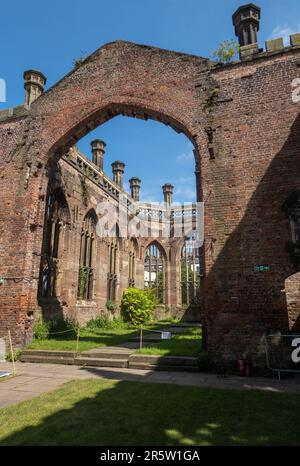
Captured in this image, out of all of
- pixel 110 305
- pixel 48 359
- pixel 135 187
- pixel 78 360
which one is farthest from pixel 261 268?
Result: pixel 135 187

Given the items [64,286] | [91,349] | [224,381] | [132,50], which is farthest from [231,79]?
[64,286]

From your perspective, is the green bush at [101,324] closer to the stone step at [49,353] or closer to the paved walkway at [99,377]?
the stone step at [49,353]

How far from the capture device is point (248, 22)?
10305mm

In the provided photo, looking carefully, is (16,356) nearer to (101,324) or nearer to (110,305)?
(101,324)

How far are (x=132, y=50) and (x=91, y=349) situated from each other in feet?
33.3

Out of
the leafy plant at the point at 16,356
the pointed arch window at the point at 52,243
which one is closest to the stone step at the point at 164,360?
the leafy plant at the point at 16,356

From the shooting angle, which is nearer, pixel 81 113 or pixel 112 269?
pixel 81 113

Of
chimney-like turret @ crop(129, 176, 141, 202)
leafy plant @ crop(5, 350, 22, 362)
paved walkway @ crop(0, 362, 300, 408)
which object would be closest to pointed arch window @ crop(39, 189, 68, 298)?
leafy plant @ crop(5, 350, 22, 362)

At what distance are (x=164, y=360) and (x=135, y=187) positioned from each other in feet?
74.0

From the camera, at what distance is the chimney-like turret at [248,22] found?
10266 mm

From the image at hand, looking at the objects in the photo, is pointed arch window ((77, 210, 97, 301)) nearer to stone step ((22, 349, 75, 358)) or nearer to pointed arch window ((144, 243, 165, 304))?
stone step ((22, 349, 75, 358))

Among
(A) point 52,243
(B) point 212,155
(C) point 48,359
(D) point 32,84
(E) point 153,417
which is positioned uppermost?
(D) point 32,84

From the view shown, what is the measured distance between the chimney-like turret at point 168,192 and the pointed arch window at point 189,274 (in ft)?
14.4
